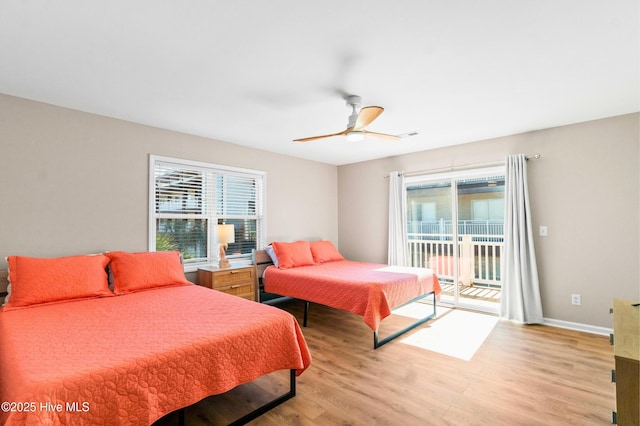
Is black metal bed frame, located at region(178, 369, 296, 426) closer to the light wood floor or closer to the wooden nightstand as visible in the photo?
the light wood floor

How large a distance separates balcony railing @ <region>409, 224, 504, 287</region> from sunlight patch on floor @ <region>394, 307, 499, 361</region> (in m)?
0.74

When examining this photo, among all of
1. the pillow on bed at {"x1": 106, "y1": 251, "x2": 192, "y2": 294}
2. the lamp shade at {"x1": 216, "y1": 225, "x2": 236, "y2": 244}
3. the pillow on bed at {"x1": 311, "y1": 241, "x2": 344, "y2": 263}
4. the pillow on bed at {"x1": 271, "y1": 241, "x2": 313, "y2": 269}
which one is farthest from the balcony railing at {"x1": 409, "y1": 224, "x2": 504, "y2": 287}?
the pillow on bed at {"x1": 106, "y1": 251, "x2": 192, "y2": 294}

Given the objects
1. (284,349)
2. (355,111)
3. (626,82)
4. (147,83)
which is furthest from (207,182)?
(626,82)

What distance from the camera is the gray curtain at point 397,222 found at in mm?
4980

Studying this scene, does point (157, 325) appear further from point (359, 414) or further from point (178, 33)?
point (178, 33)

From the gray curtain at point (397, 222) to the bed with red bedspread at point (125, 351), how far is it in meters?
3.09

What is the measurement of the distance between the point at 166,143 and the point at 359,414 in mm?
3461

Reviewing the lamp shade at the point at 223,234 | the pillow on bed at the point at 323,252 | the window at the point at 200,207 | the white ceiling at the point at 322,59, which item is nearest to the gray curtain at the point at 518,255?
the white ceiling at the point at 322,59

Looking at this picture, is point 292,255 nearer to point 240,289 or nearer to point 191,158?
point 240,289

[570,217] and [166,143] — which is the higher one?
[166,143]

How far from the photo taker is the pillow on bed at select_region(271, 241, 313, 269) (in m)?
4.33

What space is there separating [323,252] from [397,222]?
131 cm

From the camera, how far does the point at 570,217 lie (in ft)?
11.9

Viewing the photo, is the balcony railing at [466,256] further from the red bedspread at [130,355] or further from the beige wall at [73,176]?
the beige wall at [73,176]
